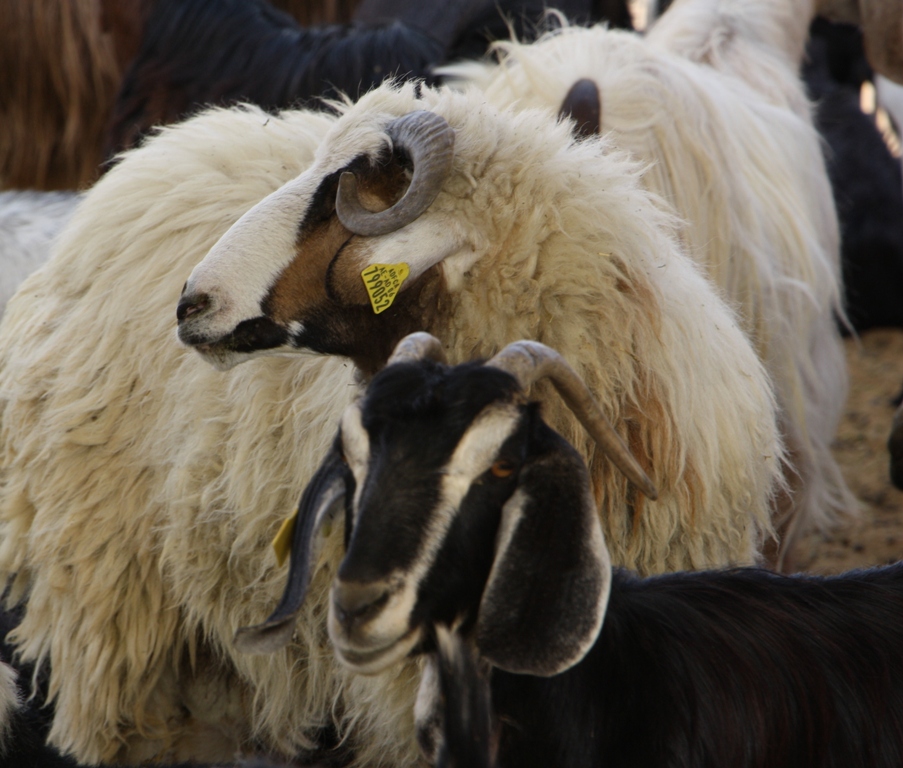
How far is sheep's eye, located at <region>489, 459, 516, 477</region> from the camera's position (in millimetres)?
1801

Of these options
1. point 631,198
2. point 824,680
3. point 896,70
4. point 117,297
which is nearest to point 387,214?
point 631,198

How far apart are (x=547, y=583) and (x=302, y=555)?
1.45ft

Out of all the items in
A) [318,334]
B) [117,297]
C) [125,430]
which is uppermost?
[318,334]

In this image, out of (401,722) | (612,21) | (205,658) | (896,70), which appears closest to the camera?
(401,722)

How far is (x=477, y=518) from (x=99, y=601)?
152 centimetres

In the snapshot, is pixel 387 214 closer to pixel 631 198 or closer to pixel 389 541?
pixel 631 198

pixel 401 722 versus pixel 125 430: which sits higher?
pixel 125 430

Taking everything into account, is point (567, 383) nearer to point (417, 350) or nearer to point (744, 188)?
point (417, 350)

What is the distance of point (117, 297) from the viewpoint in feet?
9.94

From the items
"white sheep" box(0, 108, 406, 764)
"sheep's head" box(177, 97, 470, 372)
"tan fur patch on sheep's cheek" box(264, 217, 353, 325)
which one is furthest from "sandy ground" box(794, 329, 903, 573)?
"tan fur patch on sheep's cheek" box(264, 217, 353, 325)

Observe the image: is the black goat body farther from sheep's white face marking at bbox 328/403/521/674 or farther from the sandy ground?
the sandy ground

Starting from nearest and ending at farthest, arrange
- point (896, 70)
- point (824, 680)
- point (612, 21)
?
point (824, 680)
point (896, 70)
point (612, 21)

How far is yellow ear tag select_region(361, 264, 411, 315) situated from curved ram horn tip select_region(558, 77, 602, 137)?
0.96 meters

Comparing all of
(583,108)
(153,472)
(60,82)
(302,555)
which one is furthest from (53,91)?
(302,555)
